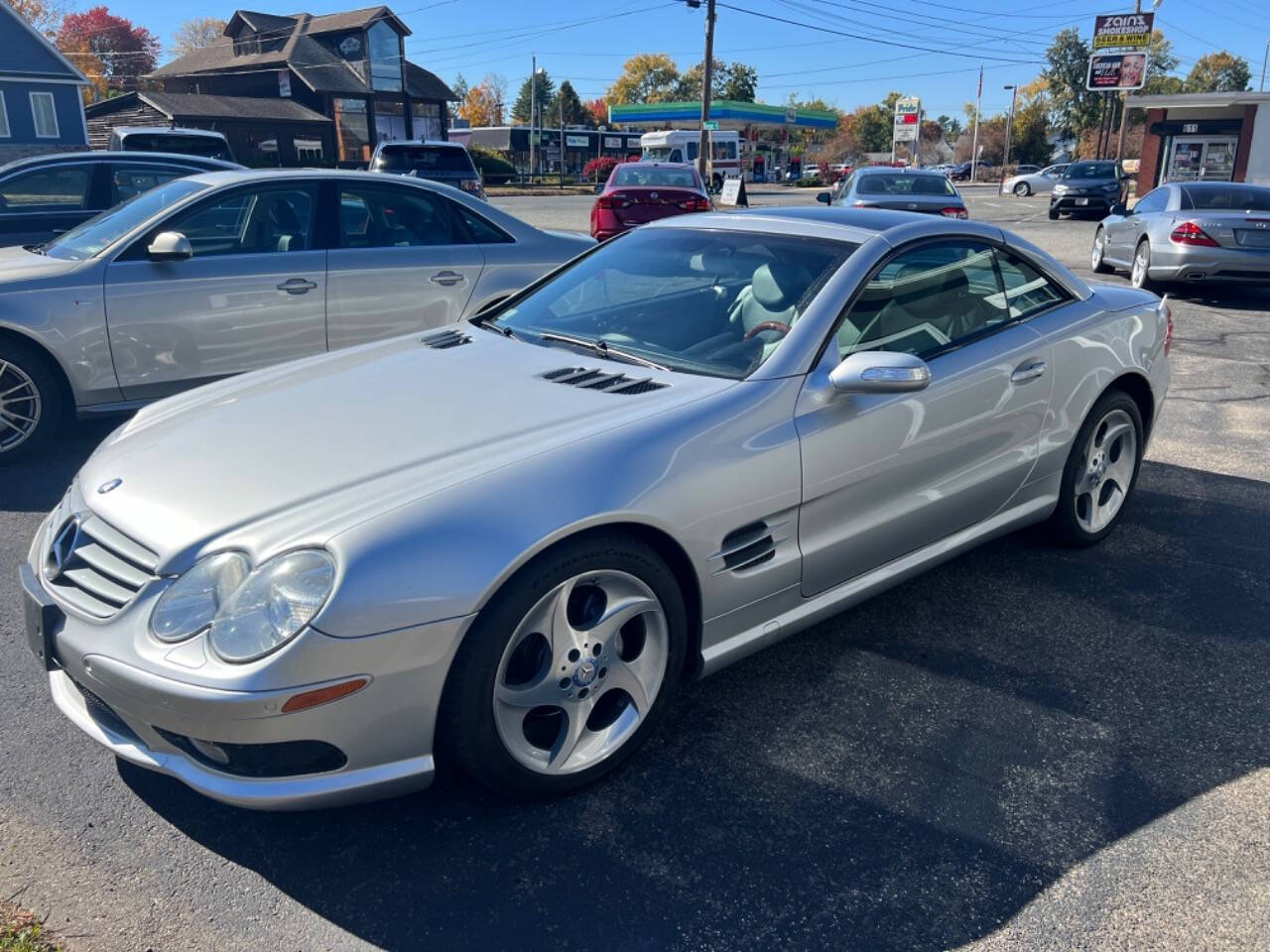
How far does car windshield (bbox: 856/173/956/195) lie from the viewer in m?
15.5

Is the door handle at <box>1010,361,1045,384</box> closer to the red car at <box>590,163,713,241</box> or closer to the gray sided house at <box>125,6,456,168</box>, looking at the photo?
the red car at <box>590,163,713,241</box>

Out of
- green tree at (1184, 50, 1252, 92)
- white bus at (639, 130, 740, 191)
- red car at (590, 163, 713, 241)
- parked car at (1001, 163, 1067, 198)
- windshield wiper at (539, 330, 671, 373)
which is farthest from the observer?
green tree at (1184, 50, 1252, 92)

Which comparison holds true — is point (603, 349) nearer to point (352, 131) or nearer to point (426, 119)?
point (352, 131)

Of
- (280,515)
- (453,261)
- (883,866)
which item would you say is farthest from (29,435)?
(883,866)

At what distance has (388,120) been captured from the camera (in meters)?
55.8

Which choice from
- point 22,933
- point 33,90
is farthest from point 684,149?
point 22,933

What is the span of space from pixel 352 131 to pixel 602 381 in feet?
186

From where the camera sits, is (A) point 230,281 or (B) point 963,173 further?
(B) point 963,173

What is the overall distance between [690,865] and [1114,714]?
1587 mm

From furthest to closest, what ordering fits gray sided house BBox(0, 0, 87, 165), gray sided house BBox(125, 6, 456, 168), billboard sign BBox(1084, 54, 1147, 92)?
gray sided house BBox(125, 6, 456, 168) < billboard sign BBox(1084, 54, 1147, 92) < gray sided house BBox(0, 0, 87, 165)

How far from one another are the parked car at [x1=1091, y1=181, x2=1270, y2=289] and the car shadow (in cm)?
895

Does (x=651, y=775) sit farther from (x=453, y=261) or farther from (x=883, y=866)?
(x=453, y=261)

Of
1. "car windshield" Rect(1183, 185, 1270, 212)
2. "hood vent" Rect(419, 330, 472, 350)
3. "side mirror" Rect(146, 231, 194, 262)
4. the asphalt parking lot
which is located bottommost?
the asphalt parking lot

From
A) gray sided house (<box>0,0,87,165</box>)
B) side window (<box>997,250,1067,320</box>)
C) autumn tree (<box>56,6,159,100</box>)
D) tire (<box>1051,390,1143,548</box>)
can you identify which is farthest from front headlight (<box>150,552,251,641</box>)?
autumn tree (<box>56,6,159,100</box>)
